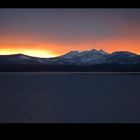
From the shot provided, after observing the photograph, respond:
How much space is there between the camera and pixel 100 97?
103 ft

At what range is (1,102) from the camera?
1054 inches
